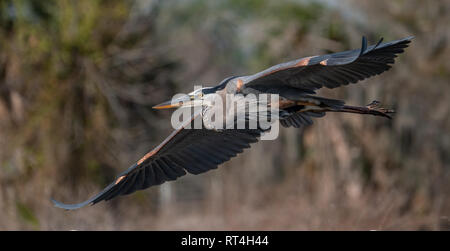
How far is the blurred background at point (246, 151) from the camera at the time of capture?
429 inches

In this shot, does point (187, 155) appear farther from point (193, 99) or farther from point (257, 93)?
point (257, 93)

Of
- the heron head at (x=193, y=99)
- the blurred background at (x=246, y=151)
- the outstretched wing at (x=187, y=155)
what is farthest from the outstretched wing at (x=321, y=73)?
the blurred background at (x=246, y=151)

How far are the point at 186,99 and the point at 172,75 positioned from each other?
8809mm

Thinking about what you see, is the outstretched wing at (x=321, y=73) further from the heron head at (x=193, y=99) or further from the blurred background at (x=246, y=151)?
the blurred background at (x=246, y=151)

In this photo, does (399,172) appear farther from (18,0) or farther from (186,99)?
(18,0)

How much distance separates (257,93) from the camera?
4625 mm

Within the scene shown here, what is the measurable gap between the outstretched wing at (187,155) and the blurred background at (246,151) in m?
4.90

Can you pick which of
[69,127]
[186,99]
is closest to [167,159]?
[186,99]

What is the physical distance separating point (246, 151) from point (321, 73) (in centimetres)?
842

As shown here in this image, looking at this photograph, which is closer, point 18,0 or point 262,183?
point 18,0

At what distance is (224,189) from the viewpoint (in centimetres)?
1258

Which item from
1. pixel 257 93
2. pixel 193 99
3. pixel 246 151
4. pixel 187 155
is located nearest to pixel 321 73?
pixel 257 93

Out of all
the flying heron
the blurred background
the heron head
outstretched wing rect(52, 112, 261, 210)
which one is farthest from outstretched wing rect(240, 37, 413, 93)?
the blurred background

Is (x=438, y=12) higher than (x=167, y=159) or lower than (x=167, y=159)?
higher
